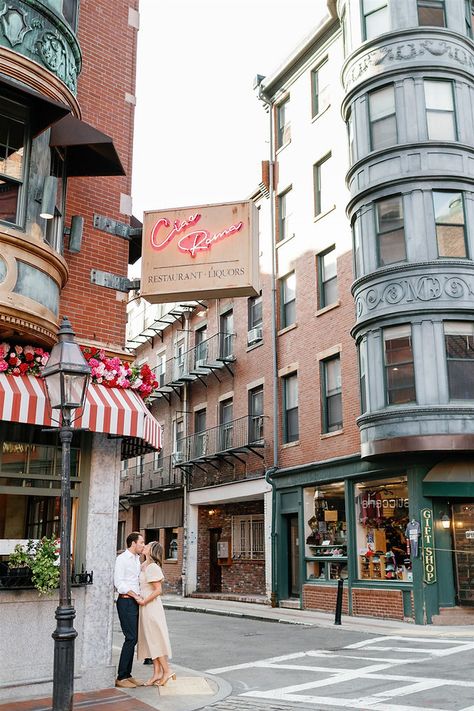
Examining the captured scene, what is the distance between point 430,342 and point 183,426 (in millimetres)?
15264

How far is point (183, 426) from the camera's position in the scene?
3141 cm

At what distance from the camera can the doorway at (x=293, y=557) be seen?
76.6 feet

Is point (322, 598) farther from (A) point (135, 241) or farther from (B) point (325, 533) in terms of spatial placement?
(A) point (135, 241)

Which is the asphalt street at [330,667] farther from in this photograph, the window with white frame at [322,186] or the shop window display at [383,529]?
the window with white frame at [322,186]

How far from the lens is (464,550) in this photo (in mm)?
17891

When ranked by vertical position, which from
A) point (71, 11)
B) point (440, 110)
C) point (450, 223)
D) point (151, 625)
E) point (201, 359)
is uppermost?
point (440, 110)

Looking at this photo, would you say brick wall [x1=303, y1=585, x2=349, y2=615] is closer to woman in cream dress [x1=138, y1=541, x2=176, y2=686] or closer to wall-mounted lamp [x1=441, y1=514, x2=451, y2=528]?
wall-mounted lamp [x1=441, y1=514, x2=451, y2=528]

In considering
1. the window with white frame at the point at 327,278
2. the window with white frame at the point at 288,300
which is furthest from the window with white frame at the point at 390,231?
the window with white frame at the point at 288,300

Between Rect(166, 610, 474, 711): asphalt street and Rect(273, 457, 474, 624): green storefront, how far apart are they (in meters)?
2.35

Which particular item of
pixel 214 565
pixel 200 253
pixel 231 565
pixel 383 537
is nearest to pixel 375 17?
A: pixel 200 253

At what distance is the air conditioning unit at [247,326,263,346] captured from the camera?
2643cm

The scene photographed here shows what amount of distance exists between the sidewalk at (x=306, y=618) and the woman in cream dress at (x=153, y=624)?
7218 millimetres

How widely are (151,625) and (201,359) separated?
21094 mm

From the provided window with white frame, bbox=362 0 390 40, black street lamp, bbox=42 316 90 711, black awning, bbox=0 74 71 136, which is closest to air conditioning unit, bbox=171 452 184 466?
window with white frame, bbox=362 0 390 40
